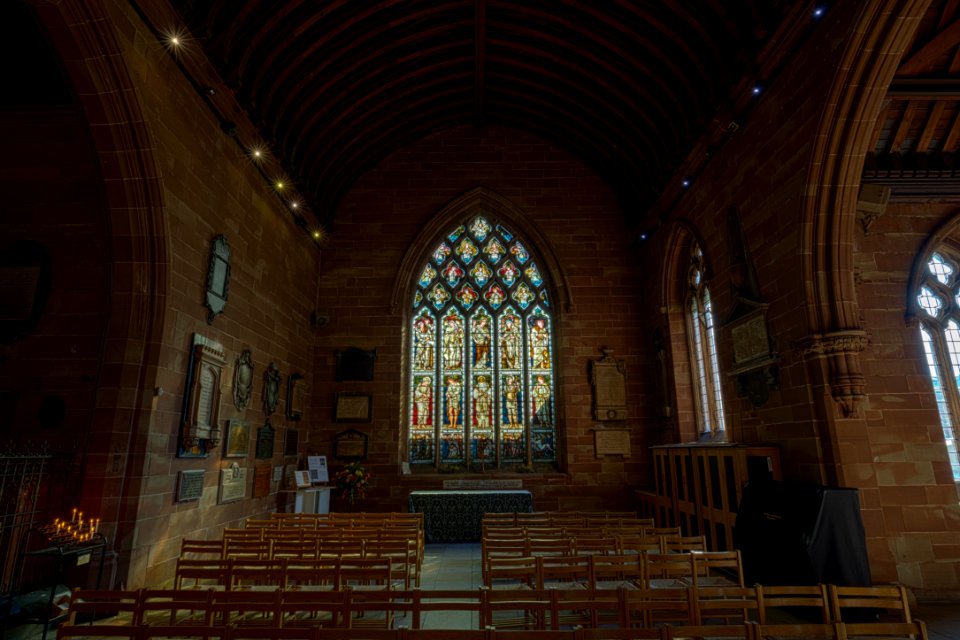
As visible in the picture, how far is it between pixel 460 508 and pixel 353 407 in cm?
293

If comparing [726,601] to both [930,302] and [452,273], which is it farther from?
[452,273]

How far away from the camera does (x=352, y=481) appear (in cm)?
945

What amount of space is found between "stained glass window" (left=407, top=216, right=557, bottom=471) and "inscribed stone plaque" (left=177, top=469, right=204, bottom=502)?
4.86 meters

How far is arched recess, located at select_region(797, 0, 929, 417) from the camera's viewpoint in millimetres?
5066

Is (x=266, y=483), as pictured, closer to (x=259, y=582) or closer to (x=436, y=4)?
(x=259, y=582)

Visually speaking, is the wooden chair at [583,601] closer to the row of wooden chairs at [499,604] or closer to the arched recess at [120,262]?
the row of wooden chairs at [499,604]

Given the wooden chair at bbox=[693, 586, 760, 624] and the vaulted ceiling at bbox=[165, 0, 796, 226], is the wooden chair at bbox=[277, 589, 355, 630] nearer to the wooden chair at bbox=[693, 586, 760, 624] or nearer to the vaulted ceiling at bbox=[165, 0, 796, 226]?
the wooden chair at bbox=[693, 586, 760, 624]

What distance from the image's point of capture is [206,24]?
6.14 metres

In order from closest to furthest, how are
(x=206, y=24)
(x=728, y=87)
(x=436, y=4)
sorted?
(x=206, y=24)
(x=728, y=87)
(x=436, y=4)

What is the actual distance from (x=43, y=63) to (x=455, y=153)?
7141mm

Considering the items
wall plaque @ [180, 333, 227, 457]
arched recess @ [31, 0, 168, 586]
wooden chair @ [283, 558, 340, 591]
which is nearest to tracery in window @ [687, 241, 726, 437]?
wooden chair @ [283, 558, 340, 591]

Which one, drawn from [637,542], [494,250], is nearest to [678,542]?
[637,542]

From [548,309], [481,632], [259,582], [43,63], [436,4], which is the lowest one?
[259,582]

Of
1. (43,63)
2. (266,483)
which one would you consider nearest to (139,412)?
(266,483)
